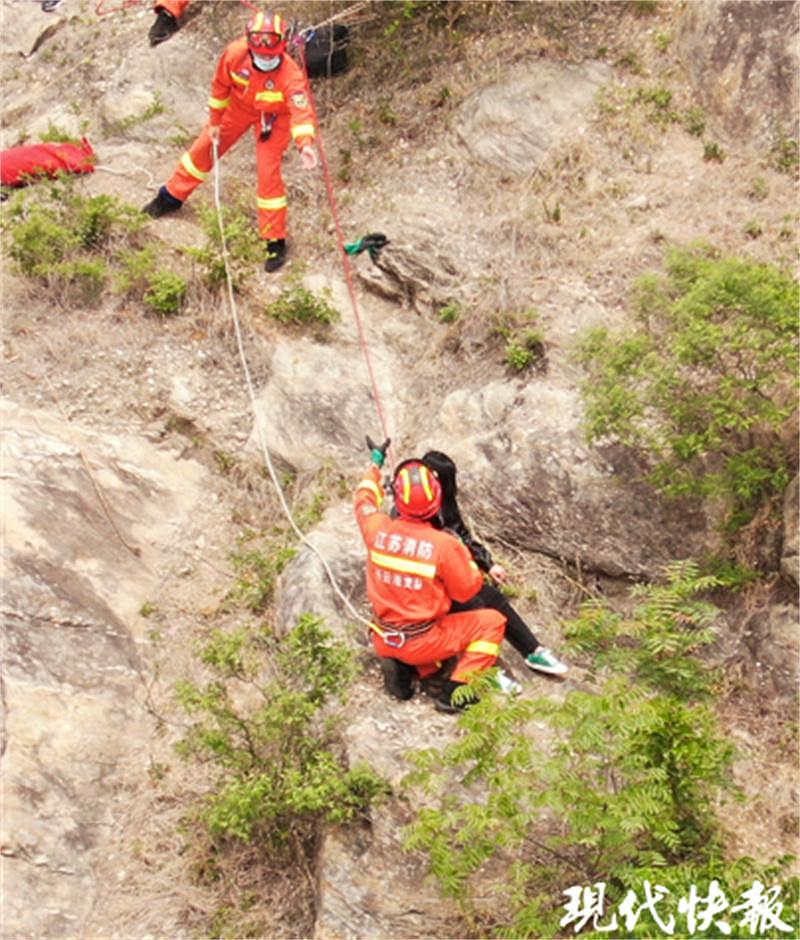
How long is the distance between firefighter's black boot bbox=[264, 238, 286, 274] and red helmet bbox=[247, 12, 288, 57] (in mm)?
1484

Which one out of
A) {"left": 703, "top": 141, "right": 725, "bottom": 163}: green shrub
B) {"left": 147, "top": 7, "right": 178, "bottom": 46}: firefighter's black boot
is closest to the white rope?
{"left": 147, "top": 7, "right": 178, "bottom": 46}: firefighter's black boot

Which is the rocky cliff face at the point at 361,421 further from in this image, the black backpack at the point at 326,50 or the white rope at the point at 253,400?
the black backpack at the point at 326,50

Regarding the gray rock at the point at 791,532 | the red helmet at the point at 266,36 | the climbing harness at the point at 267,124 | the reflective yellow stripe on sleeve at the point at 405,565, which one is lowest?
the gray rock at the point at 791,532

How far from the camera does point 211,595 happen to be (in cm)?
735

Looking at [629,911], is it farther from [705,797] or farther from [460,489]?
[460,489]

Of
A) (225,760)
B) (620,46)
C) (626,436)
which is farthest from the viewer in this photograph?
(620,46)

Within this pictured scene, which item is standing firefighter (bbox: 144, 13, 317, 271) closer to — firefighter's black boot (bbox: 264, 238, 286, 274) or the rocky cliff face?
firefighter's black boot (bbox: 264, 238, 286, 274)

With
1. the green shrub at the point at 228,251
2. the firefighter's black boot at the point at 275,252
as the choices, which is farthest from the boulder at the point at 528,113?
the green shrub at the point at 228,251

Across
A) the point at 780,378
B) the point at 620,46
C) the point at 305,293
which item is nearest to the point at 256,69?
the point at 305,293

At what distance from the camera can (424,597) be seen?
6012 millimetres

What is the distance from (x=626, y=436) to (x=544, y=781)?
2.46 m

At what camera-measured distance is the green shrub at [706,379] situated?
6.13 m

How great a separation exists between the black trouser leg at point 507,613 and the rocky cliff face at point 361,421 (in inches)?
19.4

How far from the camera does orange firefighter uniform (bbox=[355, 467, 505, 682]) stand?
19.6ft
